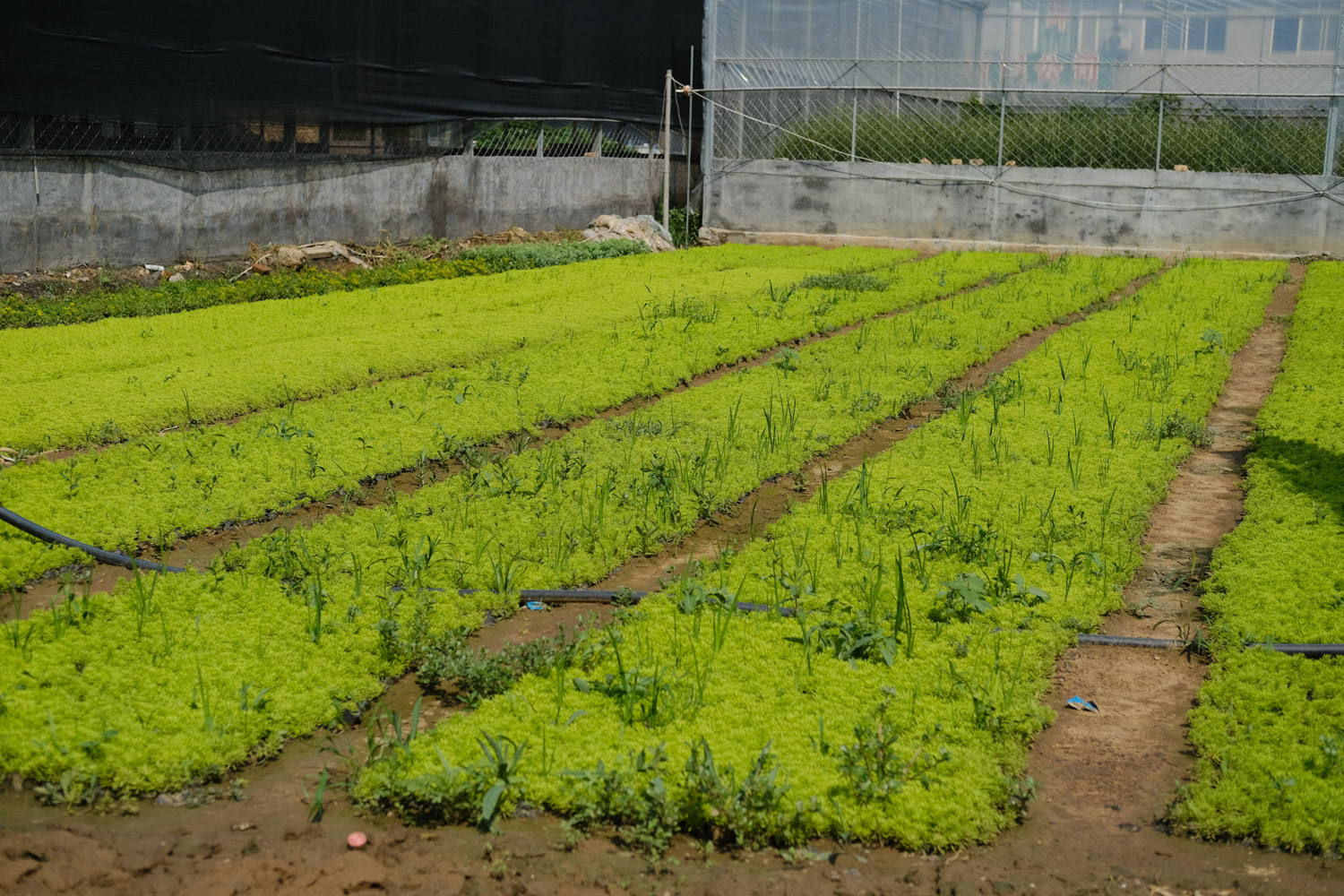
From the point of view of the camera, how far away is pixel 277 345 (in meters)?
10.4

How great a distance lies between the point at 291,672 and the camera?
15.2 ft

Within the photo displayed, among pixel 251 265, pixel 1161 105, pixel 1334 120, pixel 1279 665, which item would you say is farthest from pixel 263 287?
pixel 1334 120

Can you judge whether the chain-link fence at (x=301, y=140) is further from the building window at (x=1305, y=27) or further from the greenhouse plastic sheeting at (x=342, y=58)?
the building window at (x=1305, y=27)

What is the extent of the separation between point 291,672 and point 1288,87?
18.3 m

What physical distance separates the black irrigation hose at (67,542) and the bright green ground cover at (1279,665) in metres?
4.27

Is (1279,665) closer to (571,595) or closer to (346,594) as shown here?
(571,595)

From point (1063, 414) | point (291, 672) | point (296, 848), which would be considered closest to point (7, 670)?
point (291, 672)

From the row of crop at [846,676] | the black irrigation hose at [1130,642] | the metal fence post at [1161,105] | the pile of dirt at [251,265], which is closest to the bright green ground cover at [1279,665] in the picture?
the black irrigation hose at [1130,642]

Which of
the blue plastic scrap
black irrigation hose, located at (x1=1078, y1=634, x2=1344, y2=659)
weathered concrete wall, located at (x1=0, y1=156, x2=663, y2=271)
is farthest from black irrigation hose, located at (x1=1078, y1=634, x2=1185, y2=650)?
weathered concrete wall, located at (x1=0, y1=156, x2=663, y2=271)

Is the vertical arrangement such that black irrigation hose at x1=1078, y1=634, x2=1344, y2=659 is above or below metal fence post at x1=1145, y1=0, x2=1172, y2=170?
below

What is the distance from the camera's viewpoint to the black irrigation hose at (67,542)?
571 centimetres

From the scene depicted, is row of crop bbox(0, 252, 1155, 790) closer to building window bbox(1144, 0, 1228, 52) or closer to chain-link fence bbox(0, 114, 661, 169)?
chain-link fence bbox(0, 114, 661, 169)

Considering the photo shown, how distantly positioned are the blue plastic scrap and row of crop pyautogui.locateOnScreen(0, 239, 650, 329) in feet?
32.8

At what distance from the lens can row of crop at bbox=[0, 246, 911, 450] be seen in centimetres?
819
